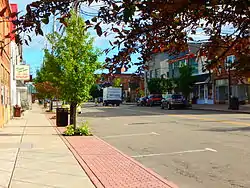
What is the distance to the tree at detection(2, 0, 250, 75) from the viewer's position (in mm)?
2696

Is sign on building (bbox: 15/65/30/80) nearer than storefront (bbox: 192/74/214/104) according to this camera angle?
Yes

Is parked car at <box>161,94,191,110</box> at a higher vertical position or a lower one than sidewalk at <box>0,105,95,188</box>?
higher

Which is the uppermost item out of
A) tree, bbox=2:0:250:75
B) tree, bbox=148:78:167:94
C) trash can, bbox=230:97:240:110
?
tree, bbox=148:78:167:94

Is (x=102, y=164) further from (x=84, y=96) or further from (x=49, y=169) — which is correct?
(x=84, y=96)

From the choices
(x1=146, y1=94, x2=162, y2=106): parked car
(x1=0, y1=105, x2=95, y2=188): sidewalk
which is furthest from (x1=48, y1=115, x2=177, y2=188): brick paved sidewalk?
(x1=146, y1=94, x2=162, y2=106): parked car

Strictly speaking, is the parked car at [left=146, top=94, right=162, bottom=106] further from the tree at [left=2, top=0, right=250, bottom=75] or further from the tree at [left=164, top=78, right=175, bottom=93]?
the tree at [left=2, top=0, right=250, bottom=75]

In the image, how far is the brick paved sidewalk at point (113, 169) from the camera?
7864 millimetres

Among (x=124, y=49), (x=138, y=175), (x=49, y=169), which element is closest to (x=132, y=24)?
(x=124, y=49)

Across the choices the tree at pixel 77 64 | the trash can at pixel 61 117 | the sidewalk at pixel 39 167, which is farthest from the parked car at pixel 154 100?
the sidewalk at pixel 39 167

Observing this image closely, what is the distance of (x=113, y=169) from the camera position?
948 centimetres

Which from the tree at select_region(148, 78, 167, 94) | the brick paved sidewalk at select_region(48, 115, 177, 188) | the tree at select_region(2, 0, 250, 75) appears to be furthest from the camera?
the tree at select_region(148, 78, 167, 94)

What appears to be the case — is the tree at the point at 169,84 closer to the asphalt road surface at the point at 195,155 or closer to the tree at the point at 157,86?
the tree at the point at 157,86

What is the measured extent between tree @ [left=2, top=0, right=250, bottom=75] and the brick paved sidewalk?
457 centimetres

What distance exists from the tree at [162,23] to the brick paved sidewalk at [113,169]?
4.57 meters
